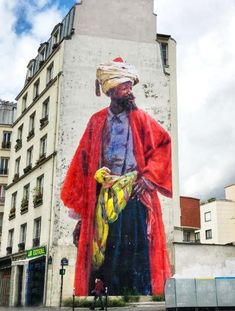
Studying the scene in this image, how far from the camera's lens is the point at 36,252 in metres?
32.3

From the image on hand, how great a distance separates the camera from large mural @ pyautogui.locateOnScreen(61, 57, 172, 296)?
30.6m

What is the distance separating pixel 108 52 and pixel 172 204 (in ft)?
38.6

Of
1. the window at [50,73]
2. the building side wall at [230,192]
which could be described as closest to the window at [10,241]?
the window at [50,73]

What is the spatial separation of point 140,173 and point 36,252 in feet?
28.3

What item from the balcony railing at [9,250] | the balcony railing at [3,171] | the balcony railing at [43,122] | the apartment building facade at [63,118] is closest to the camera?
the apartment building facade at [63,118]

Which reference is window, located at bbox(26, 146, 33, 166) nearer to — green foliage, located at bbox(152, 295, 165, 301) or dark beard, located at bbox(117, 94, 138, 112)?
dark beard, located at bbox(117, 94, 138, 112)

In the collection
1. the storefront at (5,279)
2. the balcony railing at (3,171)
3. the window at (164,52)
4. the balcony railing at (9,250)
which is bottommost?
the storefront at (5,279)

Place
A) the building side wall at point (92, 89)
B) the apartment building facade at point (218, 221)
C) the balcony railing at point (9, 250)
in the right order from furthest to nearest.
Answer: the apartment building facade at point (218, 221) < the balcony railing at point (9, 250) < the building side wall at point (92, 89)

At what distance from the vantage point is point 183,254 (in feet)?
107

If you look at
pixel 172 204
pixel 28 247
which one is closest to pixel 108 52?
pixel 172 204

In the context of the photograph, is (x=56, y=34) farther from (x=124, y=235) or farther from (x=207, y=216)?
(x=207, y=216)

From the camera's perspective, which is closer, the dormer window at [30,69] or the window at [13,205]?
the window at [13,205]

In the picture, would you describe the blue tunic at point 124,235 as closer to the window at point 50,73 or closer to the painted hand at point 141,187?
the painted hand at point 141,187

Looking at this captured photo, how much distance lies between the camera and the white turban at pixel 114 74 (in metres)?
34.3
